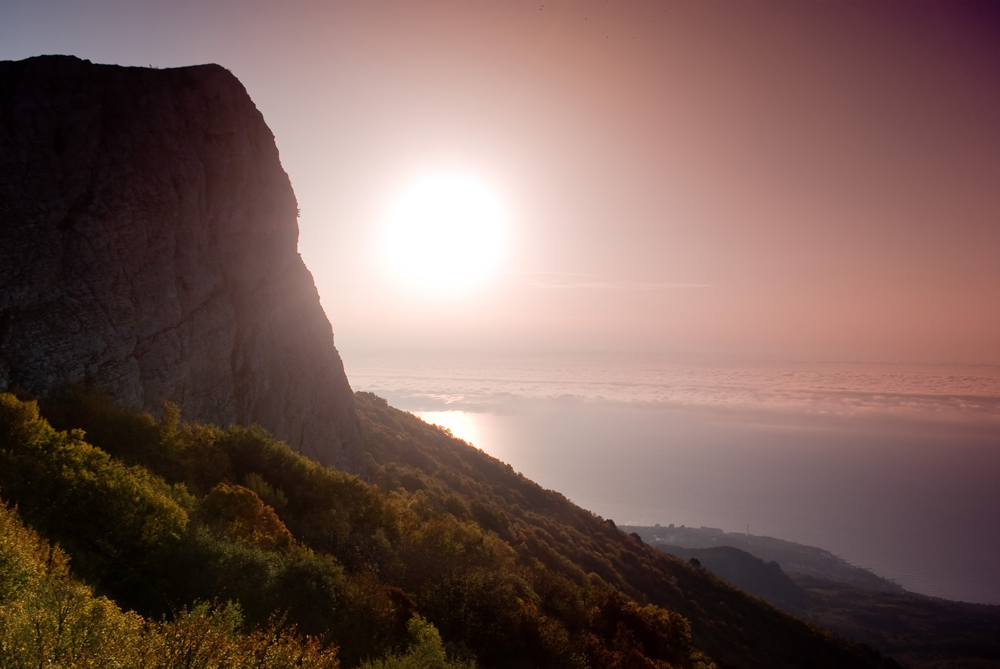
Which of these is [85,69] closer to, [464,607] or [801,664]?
[464,607]

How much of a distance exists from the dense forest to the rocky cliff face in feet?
7.45

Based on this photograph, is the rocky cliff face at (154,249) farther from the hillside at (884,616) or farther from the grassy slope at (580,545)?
the hillside at (884,616)

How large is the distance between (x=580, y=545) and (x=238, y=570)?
36.2 m

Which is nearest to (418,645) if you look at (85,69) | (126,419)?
(126,419)

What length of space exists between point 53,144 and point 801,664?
6149cm

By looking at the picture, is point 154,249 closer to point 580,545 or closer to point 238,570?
point 238,570

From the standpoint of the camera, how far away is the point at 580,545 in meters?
44.5

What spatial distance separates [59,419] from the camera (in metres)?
17.3

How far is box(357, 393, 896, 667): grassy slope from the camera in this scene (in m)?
38.2

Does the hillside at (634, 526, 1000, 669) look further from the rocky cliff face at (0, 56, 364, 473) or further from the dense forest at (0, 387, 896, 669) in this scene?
the rocky cliff face at (0, 56, 364, 473)

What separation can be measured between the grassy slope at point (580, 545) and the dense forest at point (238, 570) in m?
7.28

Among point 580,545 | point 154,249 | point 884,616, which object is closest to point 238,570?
point 154,249

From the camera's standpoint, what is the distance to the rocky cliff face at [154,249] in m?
19.2

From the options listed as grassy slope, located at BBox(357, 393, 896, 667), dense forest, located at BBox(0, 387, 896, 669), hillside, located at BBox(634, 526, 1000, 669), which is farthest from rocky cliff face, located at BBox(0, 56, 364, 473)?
hillside, located at BBox(634, 526, 1000, 669)
